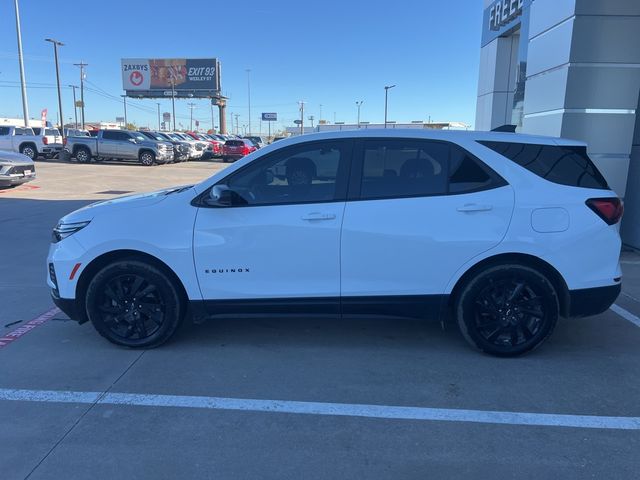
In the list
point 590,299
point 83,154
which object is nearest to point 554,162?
point 590,299

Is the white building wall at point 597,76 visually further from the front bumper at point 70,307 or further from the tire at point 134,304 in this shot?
the front bumper at point 70,307

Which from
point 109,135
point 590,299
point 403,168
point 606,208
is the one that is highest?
point 109,135

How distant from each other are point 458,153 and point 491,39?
13406 millimetres

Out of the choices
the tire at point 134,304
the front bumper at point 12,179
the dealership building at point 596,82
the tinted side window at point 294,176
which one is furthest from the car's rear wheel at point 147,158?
the tinted side window at point 294,176

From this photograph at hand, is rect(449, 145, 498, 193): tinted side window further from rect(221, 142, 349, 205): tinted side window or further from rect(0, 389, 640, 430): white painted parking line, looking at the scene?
rect(0, 389, 640, 430): white painted parking line

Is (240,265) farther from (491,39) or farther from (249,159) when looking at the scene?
(491,39)

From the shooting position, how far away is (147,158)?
2739cm

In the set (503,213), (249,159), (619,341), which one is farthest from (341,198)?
(619,341)

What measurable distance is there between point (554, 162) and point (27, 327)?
484 centimetres

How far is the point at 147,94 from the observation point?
73.6 metres

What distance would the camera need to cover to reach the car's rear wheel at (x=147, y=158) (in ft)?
89.6

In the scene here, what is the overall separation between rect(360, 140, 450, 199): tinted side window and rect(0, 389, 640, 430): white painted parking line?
1.59 metres

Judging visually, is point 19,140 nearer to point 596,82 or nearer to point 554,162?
point 596,82

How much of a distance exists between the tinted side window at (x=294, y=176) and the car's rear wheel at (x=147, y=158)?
24990 millimetres
